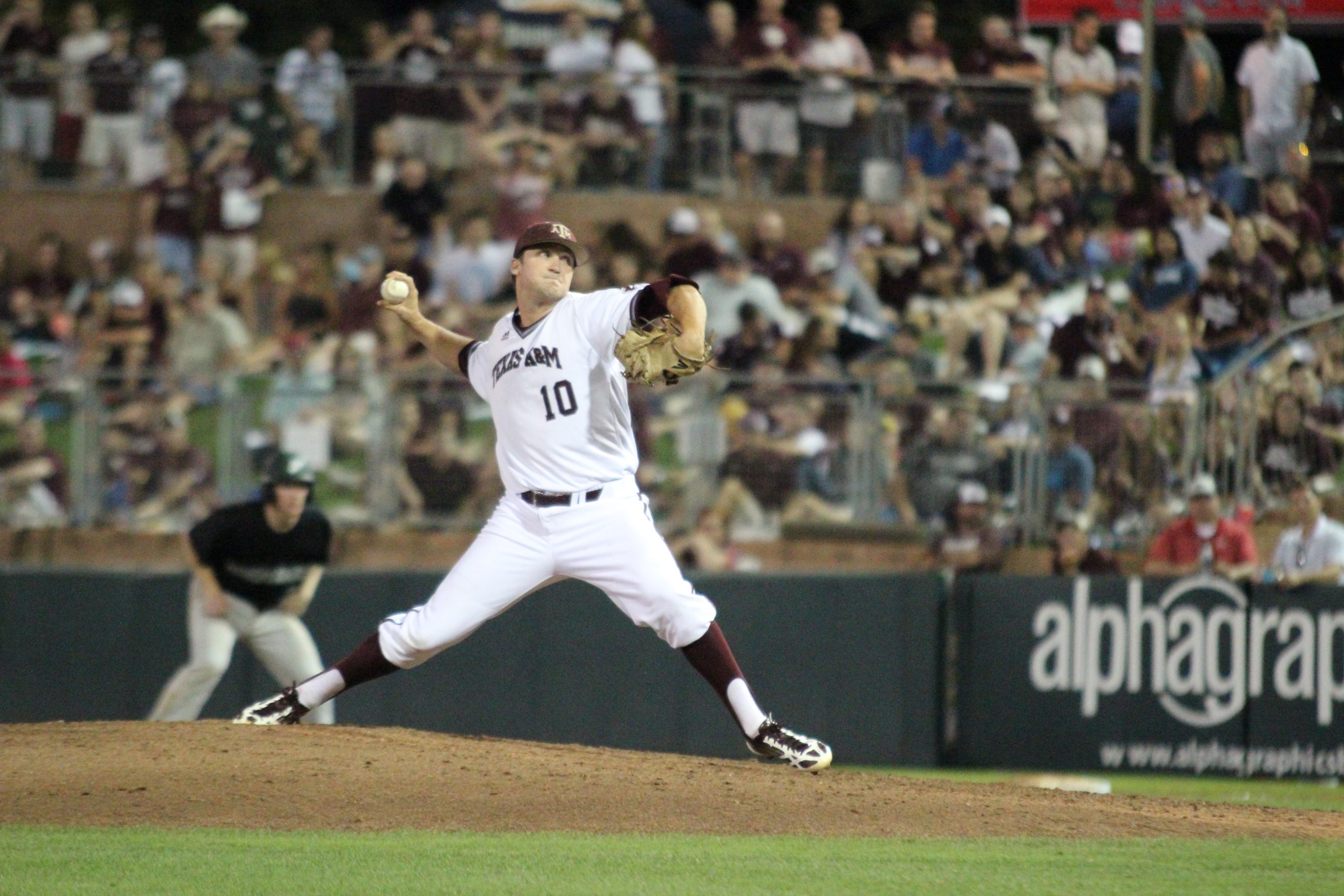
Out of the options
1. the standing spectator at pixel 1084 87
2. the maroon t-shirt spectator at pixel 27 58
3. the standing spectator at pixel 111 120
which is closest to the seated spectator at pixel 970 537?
A: the standing spectator at pixel 1084 87

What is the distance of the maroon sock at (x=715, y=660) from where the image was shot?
708 cm

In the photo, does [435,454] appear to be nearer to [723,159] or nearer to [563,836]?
[723,159]

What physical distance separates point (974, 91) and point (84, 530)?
28.1 feet

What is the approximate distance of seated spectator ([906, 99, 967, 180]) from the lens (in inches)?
645

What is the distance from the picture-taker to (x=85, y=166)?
55.1 feet

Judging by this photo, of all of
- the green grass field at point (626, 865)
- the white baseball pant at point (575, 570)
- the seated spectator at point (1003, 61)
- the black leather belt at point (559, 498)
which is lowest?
the green grass field at point (626, 865)

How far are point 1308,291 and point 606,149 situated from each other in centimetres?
606

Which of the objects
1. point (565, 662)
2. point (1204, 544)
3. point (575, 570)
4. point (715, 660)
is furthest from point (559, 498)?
point (1204, 544)

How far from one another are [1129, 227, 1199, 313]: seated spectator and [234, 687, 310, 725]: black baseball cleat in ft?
27.9

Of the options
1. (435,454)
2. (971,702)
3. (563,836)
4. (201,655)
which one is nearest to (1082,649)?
(971,702)

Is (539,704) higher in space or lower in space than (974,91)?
lower

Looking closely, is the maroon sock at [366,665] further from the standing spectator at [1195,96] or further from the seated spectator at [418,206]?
the standing spectator at [1195,96]

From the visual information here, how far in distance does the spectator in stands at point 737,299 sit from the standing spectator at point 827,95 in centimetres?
214

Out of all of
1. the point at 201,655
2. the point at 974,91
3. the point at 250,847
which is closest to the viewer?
the point at 250,847
